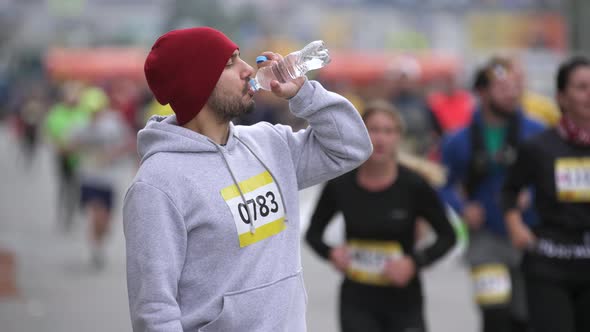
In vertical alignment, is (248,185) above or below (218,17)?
above

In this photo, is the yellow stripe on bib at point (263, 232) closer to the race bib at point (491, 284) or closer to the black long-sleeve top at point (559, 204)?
the black long-sleeve top at point (559, 204)

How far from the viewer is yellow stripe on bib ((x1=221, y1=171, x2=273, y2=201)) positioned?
359 cm

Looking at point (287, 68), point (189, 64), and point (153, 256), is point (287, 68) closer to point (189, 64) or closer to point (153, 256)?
point (189, 64)

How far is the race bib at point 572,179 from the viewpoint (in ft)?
18.0

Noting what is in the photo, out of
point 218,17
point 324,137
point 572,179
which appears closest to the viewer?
point 324,137

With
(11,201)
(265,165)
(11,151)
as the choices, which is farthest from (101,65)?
(265,165)

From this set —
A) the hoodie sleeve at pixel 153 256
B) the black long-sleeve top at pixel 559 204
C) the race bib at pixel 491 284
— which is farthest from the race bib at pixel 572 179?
the hoodie sleeve at pixel 153 256

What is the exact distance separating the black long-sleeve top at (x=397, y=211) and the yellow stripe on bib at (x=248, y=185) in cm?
198

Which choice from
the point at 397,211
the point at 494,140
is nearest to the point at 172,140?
the point at 397,211

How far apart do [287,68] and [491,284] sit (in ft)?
11.0

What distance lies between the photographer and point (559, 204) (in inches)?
219

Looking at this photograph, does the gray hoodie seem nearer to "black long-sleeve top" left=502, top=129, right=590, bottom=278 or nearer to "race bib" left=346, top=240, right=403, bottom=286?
"race bib" left=346, top=240, right=403, bottom=286

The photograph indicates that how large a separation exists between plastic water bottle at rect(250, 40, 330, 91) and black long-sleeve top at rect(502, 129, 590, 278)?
7.20ft

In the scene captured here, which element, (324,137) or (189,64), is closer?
(189,64)
